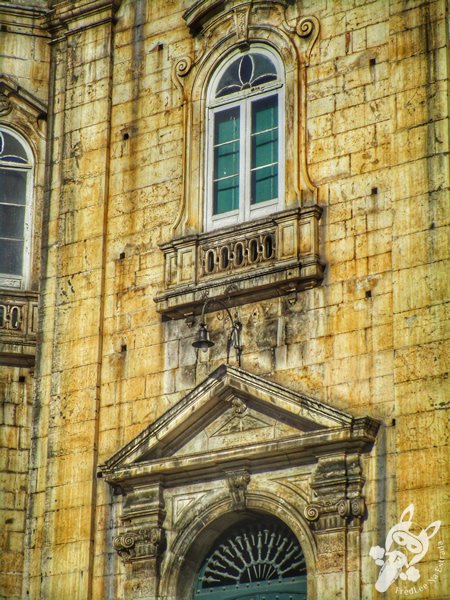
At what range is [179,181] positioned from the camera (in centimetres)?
2214

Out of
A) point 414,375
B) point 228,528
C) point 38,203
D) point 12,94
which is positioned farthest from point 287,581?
point 12,94

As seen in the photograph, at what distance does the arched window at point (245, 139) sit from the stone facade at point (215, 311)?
6.7 inches

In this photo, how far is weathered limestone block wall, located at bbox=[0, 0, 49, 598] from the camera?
22.1 metres

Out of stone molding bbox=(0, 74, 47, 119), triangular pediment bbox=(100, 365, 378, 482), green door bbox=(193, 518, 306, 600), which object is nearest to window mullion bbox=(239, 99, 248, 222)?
triangular pediment bbox=(100, 365, 378, 482)

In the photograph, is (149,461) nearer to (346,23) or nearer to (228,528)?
(228,528)

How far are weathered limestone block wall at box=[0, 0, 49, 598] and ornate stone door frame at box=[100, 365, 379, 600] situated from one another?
181 cm

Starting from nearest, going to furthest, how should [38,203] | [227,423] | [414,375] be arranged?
[414,375] → [227,423] → [38,203]

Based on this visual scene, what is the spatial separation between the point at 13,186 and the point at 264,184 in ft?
13.4

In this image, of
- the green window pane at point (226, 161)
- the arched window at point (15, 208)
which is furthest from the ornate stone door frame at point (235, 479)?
the arched window at point (15, 208)

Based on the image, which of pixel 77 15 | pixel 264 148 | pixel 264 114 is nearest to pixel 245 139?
pixel 264 148

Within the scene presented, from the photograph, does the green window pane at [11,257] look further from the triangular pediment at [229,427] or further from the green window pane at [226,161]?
the triangular pediment at [229,427]

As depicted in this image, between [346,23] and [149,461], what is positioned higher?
[346,23]

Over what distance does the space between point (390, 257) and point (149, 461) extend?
378 centimetres

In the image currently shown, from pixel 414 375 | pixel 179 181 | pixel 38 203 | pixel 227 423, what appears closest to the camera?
pixel 414 375
